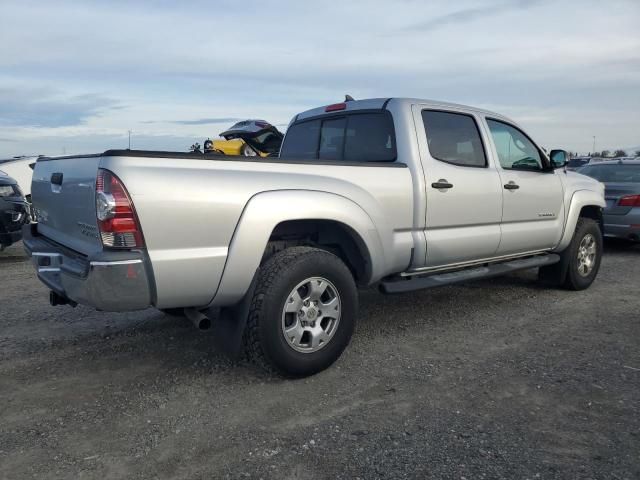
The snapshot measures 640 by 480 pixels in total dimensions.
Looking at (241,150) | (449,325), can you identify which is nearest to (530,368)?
(449,325)

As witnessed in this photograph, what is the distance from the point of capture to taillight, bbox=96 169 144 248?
293 cm

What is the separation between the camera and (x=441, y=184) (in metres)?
4.41

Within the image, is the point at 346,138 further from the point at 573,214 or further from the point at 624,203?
the point at 624,203

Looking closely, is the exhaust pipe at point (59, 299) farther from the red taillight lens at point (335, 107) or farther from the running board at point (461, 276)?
the red taillight lens at point (335, 107)

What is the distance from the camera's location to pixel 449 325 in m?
4.91

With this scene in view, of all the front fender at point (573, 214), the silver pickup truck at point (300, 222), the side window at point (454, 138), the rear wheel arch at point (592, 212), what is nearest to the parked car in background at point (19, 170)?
the silver pickup truck at point (300, 222)

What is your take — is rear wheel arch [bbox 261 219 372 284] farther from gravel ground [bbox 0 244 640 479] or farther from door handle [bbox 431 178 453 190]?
door handle [bbox 431 178 453 190]

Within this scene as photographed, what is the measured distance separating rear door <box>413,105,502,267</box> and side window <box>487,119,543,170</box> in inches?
10.3

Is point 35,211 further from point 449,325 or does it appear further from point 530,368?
point 530,368

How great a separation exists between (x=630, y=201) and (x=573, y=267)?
324cm

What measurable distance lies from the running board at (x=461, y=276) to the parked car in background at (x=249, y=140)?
197 inches

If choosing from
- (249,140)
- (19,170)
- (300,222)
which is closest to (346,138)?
(300,222)

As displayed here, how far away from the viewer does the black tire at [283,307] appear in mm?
3408

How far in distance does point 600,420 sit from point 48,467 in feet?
9.58
